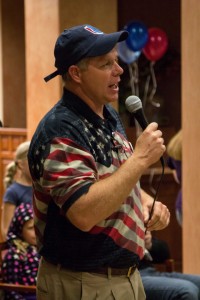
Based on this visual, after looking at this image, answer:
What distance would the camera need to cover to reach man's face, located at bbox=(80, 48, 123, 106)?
2121 millimetres

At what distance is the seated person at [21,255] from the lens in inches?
156

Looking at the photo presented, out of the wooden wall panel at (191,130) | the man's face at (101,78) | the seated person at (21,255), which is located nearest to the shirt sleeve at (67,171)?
the man's face at (101,78)

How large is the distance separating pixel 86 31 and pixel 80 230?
0.56m

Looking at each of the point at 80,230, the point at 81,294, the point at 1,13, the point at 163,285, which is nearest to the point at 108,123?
the point at 80,230

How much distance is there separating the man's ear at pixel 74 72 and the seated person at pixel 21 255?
6.60 feet

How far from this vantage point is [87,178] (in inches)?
78.4

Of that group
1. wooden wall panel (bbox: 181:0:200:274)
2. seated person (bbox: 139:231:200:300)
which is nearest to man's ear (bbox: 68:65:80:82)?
seated person (bbox: 139:231:200:300)

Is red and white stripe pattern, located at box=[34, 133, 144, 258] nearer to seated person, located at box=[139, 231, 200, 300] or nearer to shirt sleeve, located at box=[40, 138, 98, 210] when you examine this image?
shirt sleeve, located at box=[40, 138, 98, 210]

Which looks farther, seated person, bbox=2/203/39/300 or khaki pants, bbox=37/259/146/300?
seated person, bbox=2/203/39/300

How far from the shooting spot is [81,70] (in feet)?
6.97

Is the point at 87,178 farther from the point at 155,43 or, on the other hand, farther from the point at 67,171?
the point at 155,43

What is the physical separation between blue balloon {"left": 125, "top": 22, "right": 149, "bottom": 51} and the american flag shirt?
444 cm

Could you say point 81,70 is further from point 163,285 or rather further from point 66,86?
point 163,285

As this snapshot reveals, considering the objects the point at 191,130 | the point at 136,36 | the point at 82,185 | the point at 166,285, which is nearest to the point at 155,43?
the point at 136,36
